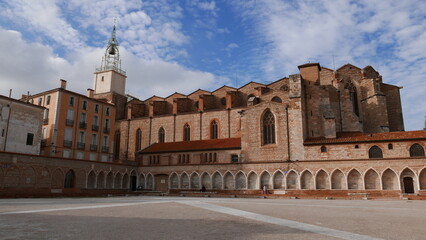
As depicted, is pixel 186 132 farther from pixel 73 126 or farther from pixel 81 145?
pixel 73 126

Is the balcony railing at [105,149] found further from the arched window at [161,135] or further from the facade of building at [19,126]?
the facade of building at [19,126]

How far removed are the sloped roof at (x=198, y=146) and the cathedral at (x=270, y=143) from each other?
14 centimetres

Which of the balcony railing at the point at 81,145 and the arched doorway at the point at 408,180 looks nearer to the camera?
the arched doorway at the point at 408,180

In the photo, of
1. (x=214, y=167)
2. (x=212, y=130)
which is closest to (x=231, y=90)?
(x=212, y=130)

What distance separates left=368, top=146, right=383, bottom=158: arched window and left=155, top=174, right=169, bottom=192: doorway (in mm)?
23617

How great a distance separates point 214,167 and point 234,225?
27.6 metres

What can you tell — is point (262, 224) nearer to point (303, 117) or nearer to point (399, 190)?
point (399, 190)

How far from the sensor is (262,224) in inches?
392

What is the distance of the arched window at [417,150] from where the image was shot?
28.6 meters

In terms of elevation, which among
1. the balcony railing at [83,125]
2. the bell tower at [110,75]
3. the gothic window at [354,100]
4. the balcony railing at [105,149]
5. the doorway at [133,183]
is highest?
the bell tower at [110,75]

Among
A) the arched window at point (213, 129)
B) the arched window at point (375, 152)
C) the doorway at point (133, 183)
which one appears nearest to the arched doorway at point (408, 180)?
the arched window at point (375, 152)

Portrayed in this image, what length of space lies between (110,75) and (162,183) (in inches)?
1201

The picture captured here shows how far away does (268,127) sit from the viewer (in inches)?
1425

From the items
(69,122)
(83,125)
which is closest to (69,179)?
(69,122)
